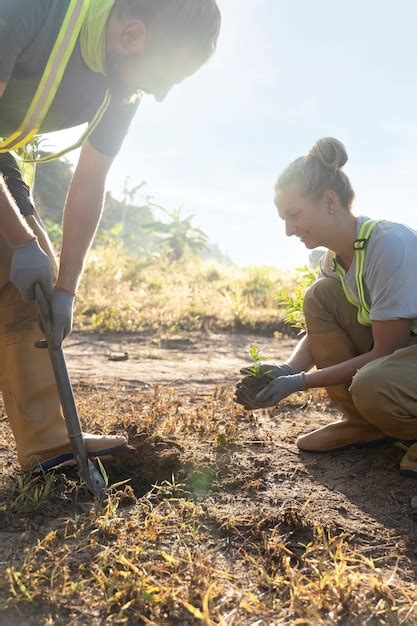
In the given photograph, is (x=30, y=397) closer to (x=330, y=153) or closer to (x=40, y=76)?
(x=40, y=76)

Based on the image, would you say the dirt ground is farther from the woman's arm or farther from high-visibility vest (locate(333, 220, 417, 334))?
high-visibility vest (locate(333, 220, 417, 334))

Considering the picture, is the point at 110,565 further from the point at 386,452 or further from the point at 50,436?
the point at 386,452

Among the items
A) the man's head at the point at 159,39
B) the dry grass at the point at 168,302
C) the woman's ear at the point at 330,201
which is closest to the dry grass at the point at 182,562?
the woman's ear at the point at 330,201

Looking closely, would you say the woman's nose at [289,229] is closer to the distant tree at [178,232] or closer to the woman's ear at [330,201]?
the woman's ear at [330,201]

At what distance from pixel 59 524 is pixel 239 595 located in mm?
725

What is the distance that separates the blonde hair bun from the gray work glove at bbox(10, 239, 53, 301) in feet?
4.13

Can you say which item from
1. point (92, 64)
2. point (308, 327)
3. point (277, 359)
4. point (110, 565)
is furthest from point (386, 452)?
point (277, 359)

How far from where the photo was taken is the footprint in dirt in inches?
93.5

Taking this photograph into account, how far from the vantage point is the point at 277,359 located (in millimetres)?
5547

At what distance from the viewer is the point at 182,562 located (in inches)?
67.7

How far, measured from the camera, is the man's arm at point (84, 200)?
2459 mm

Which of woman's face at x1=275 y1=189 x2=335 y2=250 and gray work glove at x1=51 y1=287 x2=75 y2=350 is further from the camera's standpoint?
woman's face at x1=275 y1=189 x2=335 y2=250

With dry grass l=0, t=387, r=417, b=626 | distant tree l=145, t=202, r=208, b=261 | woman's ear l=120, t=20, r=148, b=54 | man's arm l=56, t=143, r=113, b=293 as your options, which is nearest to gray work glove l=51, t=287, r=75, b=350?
man's arm l=56, t=143, r=113, b=293

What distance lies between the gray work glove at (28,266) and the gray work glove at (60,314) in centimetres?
13
